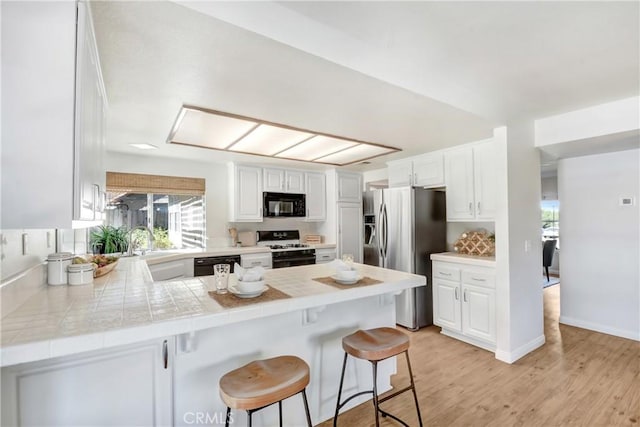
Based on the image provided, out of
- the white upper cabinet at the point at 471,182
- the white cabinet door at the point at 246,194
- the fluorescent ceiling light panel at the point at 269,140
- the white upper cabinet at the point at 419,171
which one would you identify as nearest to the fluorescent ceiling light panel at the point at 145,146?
the fluorescent ceiling light panel at the point at 269,140

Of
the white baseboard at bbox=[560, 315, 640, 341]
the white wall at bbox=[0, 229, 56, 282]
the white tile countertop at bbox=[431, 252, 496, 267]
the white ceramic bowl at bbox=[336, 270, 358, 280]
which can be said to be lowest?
the white baseboard at bbox=[560, 315, 640, 341]

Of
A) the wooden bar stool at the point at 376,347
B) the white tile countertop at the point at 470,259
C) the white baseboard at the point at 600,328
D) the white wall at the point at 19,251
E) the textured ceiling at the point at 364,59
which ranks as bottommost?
the white baseboard at the point at 600,328

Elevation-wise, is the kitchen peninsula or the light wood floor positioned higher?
the kitchen peninsula

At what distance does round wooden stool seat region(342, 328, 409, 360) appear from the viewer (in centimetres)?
168

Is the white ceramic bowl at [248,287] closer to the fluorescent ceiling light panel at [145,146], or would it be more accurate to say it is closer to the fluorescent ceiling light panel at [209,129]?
the fluorescent ceiling light panel at [209,129]

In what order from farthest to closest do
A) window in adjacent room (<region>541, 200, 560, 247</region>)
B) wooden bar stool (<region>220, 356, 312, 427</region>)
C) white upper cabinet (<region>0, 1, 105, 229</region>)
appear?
window in adjacent room (<region>541, 200, 560, 247</region>)
wooden bar stool (<region>220, 356, 312, 427</region>)
white upper cabinet (<region>0, 1, 105, 229</region>)

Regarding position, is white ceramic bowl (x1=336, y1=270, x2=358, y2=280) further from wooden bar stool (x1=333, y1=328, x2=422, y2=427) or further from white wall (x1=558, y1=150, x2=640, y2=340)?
white wall (x1=558, y1=150, x2=640, y2=340)

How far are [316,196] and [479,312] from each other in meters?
2.88

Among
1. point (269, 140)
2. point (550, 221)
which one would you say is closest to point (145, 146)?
point (269, 140)

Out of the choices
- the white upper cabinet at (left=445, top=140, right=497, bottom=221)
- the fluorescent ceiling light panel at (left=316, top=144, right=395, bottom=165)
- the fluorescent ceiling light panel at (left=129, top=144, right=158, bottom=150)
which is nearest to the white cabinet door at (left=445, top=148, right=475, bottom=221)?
the white upper cabinet at (left=445, top=140, right=497, bottom=221)

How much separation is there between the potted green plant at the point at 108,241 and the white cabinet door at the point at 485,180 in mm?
3998

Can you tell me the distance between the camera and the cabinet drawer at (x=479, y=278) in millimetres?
2977

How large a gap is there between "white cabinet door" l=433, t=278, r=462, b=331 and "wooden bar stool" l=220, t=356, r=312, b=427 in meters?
2.42

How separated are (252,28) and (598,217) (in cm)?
429
